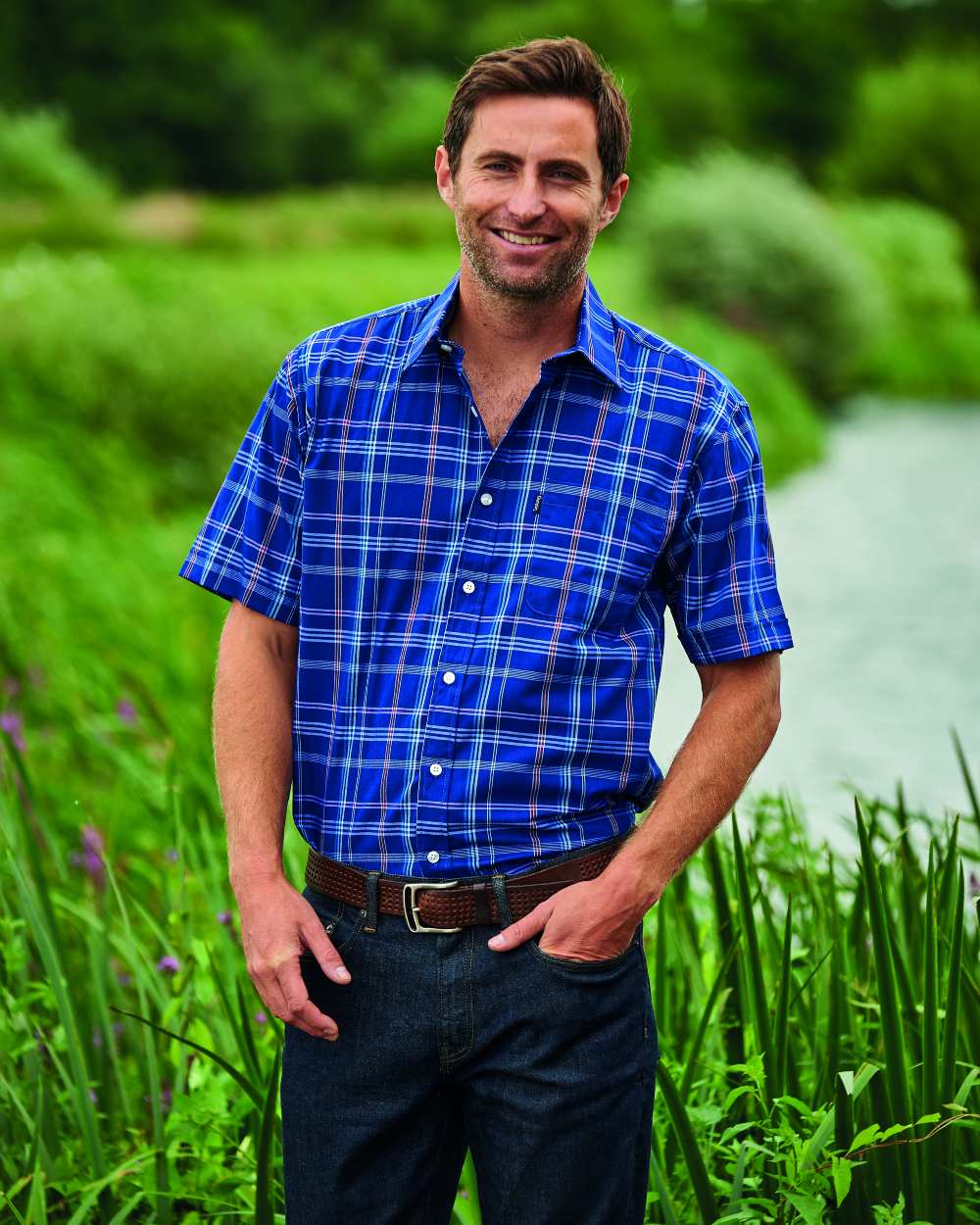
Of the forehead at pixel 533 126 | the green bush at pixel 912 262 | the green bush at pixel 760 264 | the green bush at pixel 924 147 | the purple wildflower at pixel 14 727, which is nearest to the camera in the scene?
the forehead at pixel 533 126

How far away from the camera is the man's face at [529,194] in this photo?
5.92 feet

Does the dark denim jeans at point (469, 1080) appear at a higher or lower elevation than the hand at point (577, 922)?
lower

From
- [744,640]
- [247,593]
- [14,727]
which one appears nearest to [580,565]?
[744,640]

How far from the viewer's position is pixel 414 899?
1743 millimetres

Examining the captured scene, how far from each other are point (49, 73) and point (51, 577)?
130 ft

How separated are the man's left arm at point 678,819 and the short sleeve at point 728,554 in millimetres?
46

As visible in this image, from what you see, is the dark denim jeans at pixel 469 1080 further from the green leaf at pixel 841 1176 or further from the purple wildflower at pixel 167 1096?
the purple wildflower at pixel 167 1096

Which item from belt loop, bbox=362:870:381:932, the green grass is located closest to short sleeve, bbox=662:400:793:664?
the green grass

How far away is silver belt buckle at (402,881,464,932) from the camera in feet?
5.71

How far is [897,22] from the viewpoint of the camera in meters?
53.5

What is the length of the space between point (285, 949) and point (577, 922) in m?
0.34

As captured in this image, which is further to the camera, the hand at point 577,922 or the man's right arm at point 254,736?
the man's right arm at point 254,736

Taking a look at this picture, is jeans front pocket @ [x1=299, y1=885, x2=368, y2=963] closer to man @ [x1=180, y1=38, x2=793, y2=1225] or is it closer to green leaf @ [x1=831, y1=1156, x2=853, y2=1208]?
man @ [x1=180, y1=38, x2=793, y2=1225]

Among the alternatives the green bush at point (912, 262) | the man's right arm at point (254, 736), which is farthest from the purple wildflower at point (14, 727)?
the green bush at point (912, 262)
